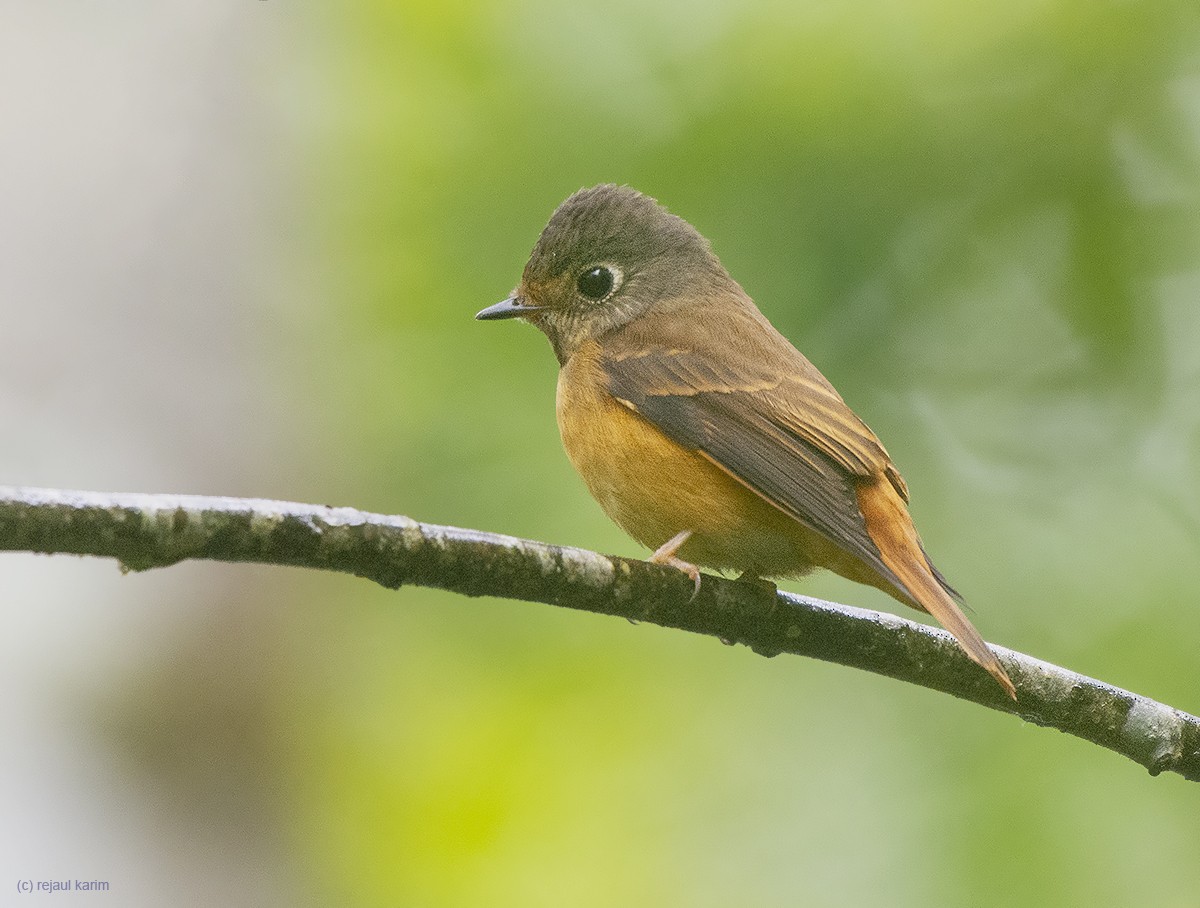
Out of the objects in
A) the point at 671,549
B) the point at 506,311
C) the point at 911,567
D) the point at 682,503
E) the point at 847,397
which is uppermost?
the point at 506,311

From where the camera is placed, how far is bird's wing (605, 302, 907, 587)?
388 centimetres

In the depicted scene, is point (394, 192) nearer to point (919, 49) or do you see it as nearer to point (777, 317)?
point (777, 317)

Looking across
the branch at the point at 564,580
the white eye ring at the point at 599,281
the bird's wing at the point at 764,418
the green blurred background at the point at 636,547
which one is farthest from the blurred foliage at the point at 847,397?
the branch at the point at 564,580

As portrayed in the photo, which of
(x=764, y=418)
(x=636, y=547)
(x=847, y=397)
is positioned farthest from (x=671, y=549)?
(x=636, y=547)

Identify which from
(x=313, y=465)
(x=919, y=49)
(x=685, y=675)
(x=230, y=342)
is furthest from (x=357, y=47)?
(x=685, y=675)

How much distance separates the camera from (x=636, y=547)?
19.6 feet

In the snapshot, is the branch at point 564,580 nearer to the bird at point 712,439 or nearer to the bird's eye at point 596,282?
the bird at point 712,439

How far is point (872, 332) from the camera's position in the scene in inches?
211

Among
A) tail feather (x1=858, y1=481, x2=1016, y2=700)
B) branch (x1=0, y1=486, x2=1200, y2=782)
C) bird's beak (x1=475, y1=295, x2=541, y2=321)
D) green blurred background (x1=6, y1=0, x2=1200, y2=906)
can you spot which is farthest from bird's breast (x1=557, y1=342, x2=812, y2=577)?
green blurred background (x1=6, y1=0, x2=1200, y2=906)

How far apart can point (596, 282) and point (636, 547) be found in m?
1.41

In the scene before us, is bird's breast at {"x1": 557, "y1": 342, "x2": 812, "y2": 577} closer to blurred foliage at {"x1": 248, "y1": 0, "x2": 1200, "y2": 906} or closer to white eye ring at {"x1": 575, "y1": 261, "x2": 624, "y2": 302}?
white eye ring at {"x1": 575, "y1": 261, "x2": 624, "y2": 302}

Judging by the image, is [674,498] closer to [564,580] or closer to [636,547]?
[564,580]

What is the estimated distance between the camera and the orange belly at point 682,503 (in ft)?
13.3

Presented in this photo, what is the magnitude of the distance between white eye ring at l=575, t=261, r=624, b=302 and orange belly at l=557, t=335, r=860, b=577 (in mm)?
833
